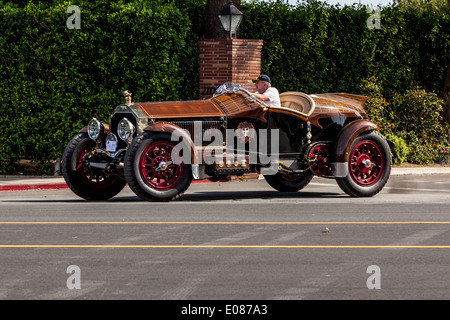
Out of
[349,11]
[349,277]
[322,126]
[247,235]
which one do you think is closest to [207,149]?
[322,126]

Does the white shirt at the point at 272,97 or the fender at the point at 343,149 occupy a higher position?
the white shirt at the point at 272,97

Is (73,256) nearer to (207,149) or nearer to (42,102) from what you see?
(207,149)

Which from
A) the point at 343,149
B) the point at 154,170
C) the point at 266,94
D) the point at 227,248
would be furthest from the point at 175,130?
the point at 227,248

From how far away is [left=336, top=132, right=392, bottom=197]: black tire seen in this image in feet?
46.0

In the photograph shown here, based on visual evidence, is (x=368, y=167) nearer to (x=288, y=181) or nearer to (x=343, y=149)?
(x=343, y=149)

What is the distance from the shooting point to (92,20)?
60.0 feet

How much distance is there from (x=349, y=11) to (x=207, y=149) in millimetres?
9833

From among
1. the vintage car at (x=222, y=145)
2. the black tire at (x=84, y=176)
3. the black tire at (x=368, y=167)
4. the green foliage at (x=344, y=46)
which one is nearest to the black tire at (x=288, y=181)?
the vintage car at (x=222, y=145)

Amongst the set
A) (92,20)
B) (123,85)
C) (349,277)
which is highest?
(92,20)

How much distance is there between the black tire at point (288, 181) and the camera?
15.3 m

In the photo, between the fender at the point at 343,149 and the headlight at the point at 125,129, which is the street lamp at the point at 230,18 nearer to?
the fender at the point at 343,149

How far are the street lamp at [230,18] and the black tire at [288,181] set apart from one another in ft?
15.3

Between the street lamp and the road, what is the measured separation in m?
5.34

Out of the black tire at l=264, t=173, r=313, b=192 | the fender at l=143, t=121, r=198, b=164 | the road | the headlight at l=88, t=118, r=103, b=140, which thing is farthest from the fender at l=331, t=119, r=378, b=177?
the headlight at l=88, t=118, r=103, b=140
